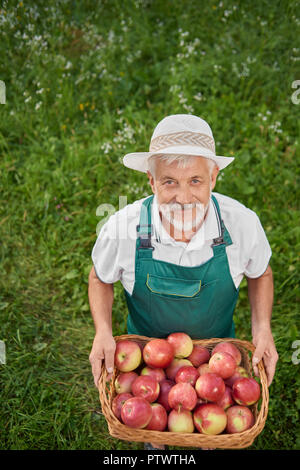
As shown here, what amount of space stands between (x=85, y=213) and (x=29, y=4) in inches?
119

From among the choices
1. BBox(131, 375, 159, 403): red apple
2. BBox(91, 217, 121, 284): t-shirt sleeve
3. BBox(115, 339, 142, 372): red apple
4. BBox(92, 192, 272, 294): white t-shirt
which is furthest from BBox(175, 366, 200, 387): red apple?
BBox(91, 217, 121, 284): t-shirt sleeve

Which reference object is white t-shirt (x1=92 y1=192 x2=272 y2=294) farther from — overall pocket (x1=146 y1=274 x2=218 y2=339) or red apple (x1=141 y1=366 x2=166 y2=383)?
red apple (x1=141 y1=366 x2=166 y2=383)

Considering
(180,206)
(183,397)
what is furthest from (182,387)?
(180,206)

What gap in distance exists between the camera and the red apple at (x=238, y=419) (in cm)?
184

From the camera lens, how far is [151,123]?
13.5ft

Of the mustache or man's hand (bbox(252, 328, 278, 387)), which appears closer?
the mustache

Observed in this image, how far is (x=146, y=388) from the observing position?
6.28 feet

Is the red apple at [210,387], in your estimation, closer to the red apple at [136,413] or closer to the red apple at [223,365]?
the red apple at [223,365]

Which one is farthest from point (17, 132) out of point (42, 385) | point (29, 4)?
point (42, 385)

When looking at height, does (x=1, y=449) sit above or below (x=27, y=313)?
below

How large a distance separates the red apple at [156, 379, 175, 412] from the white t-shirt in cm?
50

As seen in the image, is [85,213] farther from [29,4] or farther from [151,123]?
[29,4]

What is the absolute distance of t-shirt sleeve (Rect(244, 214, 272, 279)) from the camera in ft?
6.91

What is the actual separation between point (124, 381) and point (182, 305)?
18.8 inches
